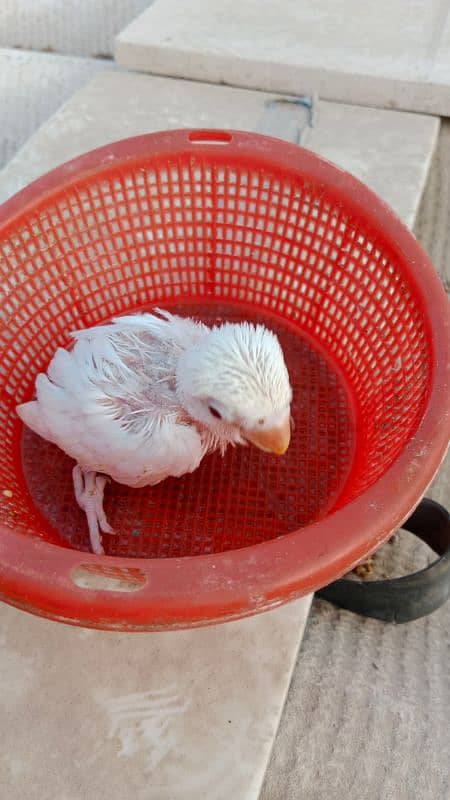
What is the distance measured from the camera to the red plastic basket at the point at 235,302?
1.16 m

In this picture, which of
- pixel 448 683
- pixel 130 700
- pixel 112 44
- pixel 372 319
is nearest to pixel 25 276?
pixel 372 319

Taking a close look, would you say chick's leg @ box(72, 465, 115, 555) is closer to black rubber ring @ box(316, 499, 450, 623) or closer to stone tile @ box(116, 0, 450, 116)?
black rubber ring @ box(316, 499, 450, 623)

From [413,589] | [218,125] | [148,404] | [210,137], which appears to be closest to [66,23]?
[218,125]

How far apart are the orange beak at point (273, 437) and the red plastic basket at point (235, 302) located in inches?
5.5

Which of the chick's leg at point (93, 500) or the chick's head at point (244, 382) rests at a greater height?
the chick's head at point (244, 382)

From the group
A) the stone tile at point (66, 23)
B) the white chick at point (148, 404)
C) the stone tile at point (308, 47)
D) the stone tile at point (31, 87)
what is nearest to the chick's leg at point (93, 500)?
the white chick at point (148, 404)

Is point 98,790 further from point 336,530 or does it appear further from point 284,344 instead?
point 284,344

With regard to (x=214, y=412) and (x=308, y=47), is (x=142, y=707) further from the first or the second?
(x=308, y=47)

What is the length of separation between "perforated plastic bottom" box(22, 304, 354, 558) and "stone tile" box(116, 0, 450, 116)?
1.05 metres

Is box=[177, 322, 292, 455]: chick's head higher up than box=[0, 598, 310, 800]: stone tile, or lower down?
higher up

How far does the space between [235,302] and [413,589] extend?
0.76 meters

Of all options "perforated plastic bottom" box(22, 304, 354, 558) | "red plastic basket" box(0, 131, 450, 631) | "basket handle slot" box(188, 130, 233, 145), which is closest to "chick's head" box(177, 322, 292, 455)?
"red plastic basket" box(0, 131, 450, 631)

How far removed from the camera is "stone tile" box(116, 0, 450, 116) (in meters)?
1.89

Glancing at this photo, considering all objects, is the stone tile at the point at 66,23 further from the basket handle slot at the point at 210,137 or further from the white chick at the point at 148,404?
the white chick at the point at 148,404
